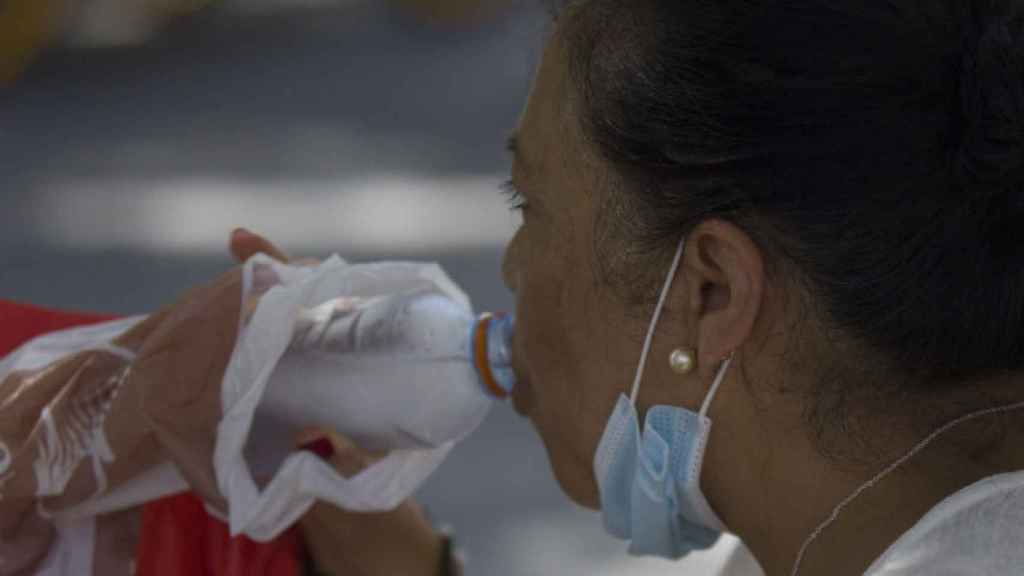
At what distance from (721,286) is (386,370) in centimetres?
32

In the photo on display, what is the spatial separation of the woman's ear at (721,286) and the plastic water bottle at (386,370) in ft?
0.76

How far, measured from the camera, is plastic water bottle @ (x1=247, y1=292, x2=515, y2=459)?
110 centimetres

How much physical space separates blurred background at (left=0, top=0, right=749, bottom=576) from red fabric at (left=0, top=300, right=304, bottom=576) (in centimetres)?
86

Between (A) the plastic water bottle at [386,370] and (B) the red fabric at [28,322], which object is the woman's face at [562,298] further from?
(B) the red fabric at [28,322]

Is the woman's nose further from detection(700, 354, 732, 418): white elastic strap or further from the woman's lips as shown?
detection(700, 354, 732, 418): white elastic strap

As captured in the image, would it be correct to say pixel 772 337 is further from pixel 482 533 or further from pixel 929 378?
pixel 482 533

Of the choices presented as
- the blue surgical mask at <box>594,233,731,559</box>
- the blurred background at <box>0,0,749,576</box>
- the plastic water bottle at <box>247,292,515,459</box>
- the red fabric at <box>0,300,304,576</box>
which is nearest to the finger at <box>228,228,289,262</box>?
the plastic water bottle at <box>247,292,515,459</box>

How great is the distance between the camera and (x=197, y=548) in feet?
3.64

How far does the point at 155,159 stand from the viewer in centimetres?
237

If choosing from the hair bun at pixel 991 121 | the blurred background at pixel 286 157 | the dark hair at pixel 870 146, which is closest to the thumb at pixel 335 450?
the dark hair at pixel 870 146

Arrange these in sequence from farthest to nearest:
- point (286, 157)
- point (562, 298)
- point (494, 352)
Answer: point (286, 157) < point (494, 352) < point (562, 298)

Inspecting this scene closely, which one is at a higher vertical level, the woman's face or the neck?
the woman's face

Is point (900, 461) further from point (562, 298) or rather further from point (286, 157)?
point (286, 157)

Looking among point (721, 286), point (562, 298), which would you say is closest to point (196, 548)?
point (562, 298)
